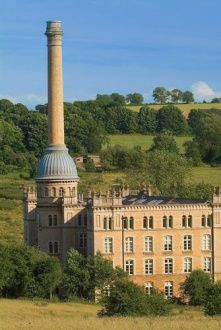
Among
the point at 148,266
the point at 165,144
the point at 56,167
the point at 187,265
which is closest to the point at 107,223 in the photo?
the point at 148,266

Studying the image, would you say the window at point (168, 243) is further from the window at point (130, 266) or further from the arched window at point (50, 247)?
the arched window at point (50, 247)

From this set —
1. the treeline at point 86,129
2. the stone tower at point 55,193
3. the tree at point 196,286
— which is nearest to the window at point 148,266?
the tree at point 196,286

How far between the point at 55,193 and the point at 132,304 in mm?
24791

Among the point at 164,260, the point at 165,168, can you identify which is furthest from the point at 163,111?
the point at 164,260

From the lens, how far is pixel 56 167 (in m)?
88.9

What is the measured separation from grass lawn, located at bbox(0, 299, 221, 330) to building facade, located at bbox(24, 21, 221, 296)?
7.89 meters

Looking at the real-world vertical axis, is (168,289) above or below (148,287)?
below

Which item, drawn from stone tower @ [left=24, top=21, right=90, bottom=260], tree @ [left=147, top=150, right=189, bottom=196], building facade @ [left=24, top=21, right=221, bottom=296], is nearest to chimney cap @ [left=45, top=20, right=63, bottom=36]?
stone tower @ [left=24, top=21, right=90, bottom=260]

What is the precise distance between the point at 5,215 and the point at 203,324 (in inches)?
2680

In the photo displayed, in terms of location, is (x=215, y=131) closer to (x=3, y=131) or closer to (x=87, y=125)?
(x=87, y=125)

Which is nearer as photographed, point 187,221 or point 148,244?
point 148,244

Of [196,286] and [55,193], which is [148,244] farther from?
[55,193]

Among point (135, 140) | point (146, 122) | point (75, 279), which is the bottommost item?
point (75, 279)

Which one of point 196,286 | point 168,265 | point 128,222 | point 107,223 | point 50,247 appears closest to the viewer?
point 196,286
